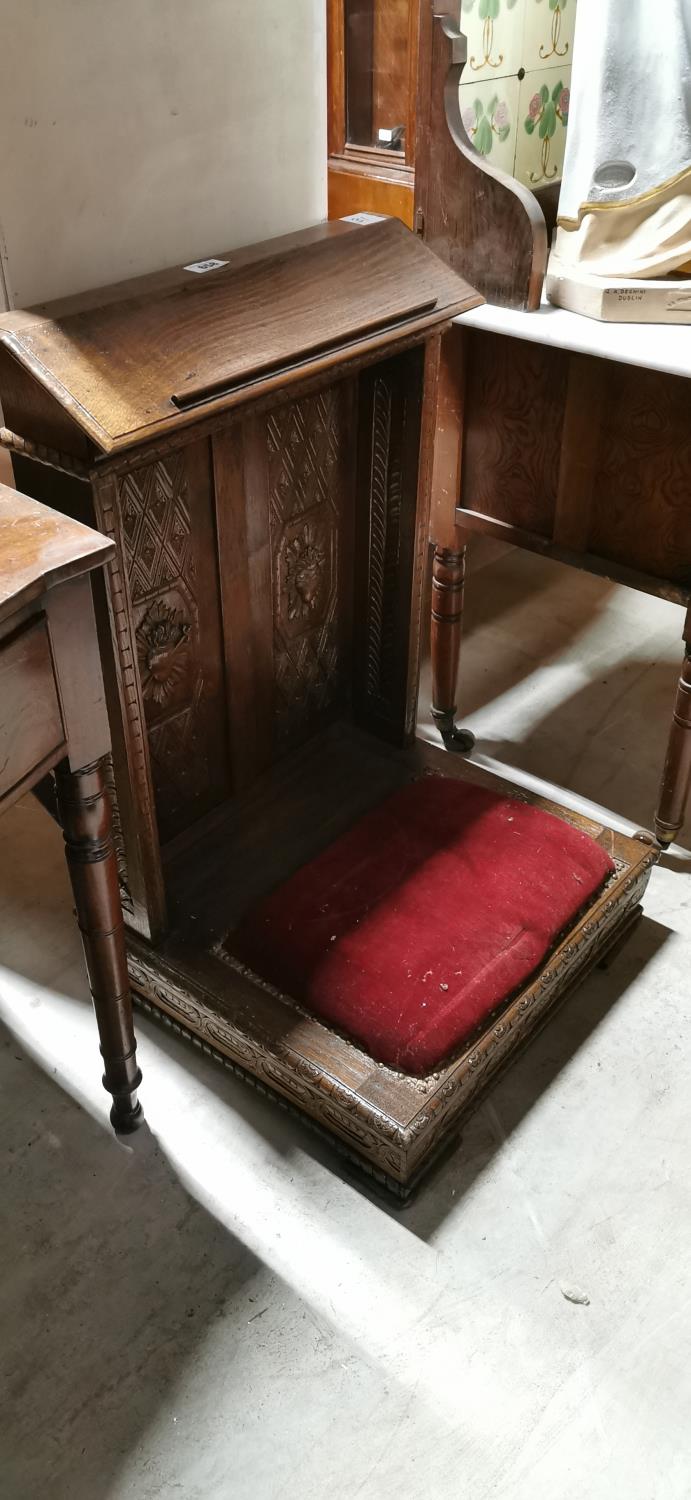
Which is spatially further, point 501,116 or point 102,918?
point 501,116

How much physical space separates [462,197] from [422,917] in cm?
111

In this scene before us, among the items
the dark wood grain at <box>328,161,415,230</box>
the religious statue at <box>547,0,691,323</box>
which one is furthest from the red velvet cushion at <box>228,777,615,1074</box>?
the dark wood grain at <box>328,161,415,230</box>

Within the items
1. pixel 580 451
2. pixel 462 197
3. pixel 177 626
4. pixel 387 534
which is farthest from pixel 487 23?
pixel 177 626

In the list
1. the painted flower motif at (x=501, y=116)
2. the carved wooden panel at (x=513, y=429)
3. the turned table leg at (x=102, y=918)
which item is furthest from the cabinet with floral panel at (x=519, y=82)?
the turned table leg at (x=102, y=918)

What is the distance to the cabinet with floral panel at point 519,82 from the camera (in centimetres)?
213

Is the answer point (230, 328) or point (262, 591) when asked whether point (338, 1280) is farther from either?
point (230, 328)

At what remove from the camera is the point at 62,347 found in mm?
1247

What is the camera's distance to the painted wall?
1272 millimetres

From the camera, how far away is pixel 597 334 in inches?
67.6

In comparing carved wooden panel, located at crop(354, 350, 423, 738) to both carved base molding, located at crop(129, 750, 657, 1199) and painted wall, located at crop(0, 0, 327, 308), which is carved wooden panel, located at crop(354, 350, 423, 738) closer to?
painted wall, located at crop(0, 0, 327, 308)

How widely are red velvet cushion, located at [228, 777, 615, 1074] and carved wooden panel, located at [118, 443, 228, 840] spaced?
0.77 ft

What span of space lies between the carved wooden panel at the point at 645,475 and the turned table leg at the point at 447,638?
1.05ft

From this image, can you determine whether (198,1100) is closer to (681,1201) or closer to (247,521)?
(681,1201)


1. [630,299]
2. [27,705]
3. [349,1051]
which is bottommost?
[349,1051]
